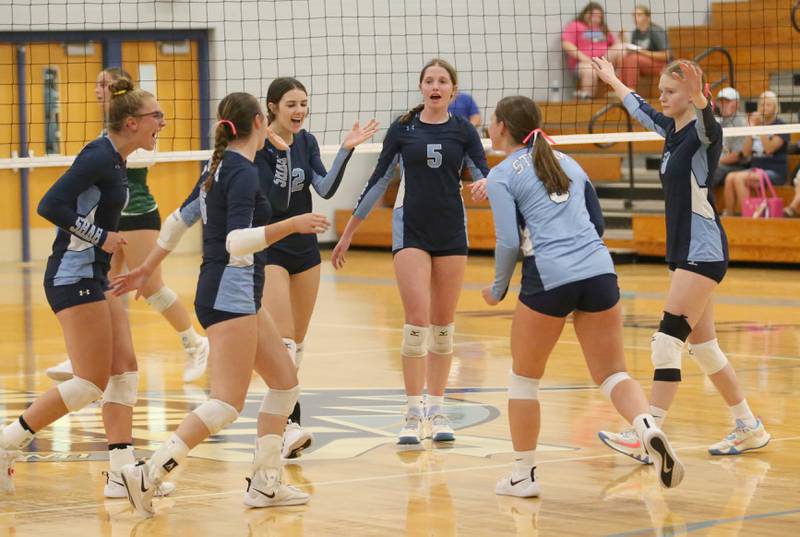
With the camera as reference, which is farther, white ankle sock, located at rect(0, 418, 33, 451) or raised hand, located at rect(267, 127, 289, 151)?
raised hand, located at rect(267, 127, 289, 151)

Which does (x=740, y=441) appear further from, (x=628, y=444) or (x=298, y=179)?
(x=298, y=179)

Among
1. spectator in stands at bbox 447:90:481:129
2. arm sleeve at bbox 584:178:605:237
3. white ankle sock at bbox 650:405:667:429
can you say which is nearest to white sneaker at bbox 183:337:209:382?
white ankle sock at bbox 650:405:667:429

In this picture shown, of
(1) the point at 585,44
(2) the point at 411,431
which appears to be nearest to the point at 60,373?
(2) the point at 411,431

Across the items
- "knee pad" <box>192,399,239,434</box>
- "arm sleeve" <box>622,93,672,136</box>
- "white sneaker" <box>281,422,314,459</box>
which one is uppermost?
"arm sleeve" <box>622,93,672,136</box>

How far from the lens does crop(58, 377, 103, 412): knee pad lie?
598 centimetres

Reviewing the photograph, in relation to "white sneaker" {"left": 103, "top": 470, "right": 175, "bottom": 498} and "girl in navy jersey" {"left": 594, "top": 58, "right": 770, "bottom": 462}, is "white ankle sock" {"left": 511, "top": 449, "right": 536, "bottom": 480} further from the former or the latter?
"white sneaker" {"left": 103, "top": 470, "right": 175, "bottom": 498}

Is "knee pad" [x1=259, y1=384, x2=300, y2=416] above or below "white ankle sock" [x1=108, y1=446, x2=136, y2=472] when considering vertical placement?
above

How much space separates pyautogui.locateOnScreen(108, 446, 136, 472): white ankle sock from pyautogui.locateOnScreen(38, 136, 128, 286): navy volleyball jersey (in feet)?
2.23

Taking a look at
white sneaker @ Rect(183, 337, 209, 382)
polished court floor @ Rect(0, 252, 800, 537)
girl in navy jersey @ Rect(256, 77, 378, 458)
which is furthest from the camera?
white sneaker @ Rect(183, 337, 209, 382)

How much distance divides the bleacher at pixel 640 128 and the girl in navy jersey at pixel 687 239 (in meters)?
10.2

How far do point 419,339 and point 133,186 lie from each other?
Answer: 9.69 feet

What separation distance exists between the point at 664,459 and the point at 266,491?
1490mm

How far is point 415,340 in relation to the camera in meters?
7.25

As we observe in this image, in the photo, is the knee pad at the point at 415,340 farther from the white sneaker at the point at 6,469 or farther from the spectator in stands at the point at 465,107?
the spectator in stands at the point at 465,107
